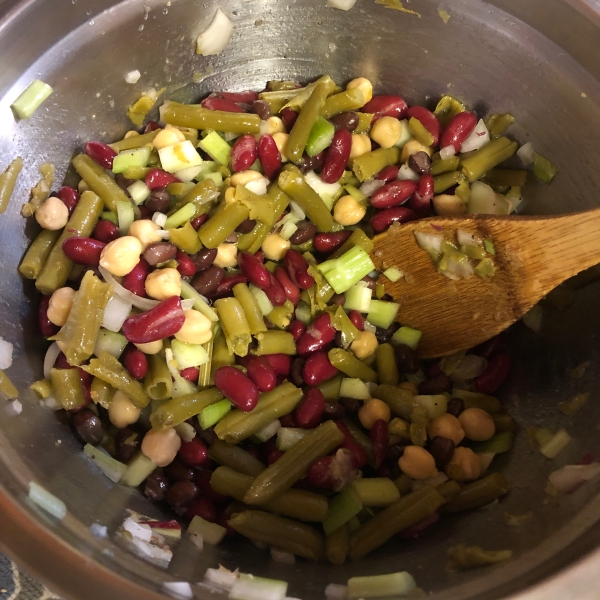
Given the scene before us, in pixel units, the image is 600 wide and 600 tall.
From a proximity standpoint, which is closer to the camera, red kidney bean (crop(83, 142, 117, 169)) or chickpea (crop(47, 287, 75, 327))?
chickpea (crop(47, 287, 75, 327))

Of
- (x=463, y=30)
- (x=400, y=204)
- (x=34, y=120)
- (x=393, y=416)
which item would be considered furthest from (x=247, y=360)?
(x=463, y=30)

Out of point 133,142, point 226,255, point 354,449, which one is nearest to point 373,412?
point 354,449

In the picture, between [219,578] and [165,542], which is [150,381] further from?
[219,578]

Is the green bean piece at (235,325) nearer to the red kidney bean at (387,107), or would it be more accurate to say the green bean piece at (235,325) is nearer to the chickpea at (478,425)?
the chickpea at (478,425)

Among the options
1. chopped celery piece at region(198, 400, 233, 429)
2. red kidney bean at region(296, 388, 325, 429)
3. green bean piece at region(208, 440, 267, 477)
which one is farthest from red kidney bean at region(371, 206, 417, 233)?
green bean piece at region(208, 440, 267, 477)

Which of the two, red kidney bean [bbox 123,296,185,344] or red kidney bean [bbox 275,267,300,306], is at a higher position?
red kidney bean [bbox 275,267,300,306]

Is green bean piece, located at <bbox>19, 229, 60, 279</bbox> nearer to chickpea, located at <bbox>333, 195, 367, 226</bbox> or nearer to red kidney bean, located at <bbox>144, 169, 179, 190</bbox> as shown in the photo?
red kidney bean, located at <bbox>144, 169, 179, 190</bbox>
